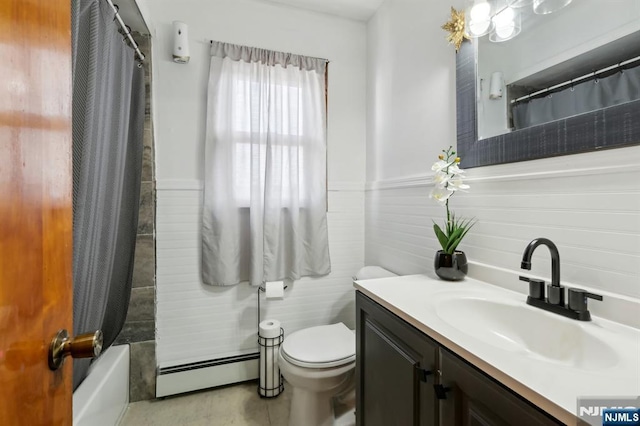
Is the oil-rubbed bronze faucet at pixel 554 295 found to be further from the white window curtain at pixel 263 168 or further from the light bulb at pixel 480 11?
the white window curtain at pixel 263 168

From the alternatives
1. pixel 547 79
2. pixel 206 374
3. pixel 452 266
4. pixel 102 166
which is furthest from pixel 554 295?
pixel 206 374

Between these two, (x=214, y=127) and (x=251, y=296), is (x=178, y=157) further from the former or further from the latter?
(x=251, y=296)

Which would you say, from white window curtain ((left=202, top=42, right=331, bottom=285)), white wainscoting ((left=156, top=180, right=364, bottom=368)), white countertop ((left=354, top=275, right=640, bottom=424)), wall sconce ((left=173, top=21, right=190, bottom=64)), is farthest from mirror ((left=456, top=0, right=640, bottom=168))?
wall sconce ((left=173, top=21, right=190, bottom=64))

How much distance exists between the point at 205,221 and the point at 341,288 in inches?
42.7

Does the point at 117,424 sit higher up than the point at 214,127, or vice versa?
the point at 214,127

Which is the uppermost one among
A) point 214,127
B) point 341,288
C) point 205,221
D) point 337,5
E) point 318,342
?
point 337,5

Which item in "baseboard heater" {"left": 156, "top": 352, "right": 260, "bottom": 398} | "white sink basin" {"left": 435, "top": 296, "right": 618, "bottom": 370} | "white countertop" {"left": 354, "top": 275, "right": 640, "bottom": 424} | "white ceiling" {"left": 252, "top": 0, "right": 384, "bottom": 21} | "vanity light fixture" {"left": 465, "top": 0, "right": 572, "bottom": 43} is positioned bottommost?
"baseboard heater" {"left": 156, "top": 352, "right": 260, "bottom": 398}

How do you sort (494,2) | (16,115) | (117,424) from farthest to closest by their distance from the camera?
(117,424)
(494,2)
(16,115)

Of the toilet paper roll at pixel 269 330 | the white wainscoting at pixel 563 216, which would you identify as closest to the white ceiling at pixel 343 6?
the white wainscoting at pixel 563 216

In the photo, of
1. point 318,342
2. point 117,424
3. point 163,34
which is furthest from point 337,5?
point 117,424

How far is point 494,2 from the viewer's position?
1113mm

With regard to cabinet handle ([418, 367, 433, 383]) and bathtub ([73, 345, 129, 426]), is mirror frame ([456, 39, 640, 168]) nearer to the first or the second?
cabinet handle ([418, 367, 433, 383])

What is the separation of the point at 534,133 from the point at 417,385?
915mm

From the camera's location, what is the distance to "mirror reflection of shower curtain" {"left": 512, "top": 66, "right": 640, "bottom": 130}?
0.77 m
